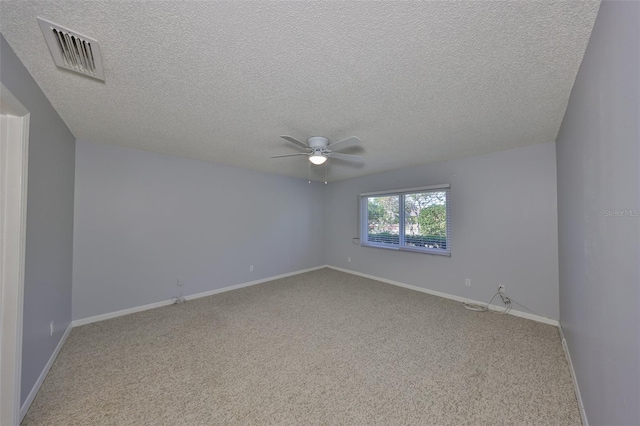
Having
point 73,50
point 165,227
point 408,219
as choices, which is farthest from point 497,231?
point 165,227

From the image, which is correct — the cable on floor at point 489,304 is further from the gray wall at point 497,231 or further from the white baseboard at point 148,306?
the white baseboard at point 148,306

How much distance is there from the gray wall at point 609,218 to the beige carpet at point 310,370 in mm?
535

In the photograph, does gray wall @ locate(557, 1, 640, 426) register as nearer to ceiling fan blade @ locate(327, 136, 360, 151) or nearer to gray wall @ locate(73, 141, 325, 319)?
ceiling fan blade @ locate(327, 136, 360, 151)

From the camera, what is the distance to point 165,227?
Answer: 3496mm

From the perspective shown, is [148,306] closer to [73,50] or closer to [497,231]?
[73,50]

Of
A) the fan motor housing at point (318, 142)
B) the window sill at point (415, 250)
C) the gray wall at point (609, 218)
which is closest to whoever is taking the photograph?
the gray wall at point (609, 218)

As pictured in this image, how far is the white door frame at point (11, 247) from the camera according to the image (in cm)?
136

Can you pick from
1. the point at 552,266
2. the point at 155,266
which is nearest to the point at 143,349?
the point at 155,266

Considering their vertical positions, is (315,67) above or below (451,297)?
above

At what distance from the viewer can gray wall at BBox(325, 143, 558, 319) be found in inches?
114

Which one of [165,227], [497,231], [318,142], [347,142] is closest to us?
[347,142]

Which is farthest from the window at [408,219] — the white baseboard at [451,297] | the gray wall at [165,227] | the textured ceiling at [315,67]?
the gray wall at [165,227]

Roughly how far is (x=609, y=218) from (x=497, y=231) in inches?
100

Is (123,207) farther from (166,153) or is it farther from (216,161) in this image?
(216,161)
